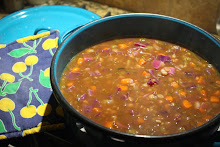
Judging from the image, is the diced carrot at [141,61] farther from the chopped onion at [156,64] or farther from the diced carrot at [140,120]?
the diced carrot at [140,120]

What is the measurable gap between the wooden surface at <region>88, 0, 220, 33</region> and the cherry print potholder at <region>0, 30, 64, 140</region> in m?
1.32

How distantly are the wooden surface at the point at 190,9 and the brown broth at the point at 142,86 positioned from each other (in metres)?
0.89

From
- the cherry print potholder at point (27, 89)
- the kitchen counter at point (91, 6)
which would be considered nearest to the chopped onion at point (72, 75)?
the cherry print potholder at point (27, 89)

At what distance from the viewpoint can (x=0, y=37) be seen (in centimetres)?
238

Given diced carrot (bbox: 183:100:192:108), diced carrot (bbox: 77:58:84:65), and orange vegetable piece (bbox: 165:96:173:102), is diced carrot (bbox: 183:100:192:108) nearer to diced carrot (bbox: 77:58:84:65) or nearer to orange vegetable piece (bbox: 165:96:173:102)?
orange vegetable piece (bbox: 165:96:173:102)

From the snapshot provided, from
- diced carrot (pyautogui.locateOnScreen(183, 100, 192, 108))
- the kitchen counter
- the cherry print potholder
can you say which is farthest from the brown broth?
the kitchen counter

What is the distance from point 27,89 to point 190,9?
6.23ft

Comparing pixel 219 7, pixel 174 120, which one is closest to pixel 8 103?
pixel 174 120

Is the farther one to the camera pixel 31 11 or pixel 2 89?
pixel 31 11

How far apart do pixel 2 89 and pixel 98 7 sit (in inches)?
73.5

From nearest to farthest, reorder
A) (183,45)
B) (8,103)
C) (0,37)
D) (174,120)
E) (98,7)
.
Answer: (174,120)
(8,103)
(183,45)
(0,37)
(98,7)

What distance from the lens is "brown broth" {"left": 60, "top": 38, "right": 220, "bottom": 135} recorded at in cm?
145

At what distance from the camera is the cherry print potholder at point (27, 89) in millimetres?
1728

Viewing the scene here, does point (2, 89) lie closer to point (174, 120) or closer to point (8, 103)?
point (8, 103)
